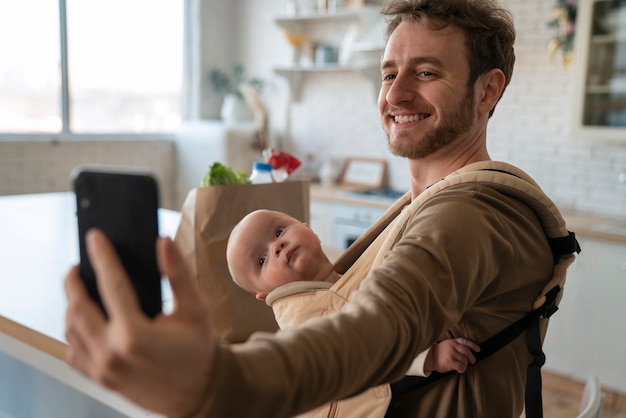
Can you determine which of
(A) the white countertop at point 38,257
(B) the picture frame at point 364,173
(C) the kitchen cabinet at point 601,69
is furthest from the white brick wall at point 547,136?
(A) the white countertop at point 38,257

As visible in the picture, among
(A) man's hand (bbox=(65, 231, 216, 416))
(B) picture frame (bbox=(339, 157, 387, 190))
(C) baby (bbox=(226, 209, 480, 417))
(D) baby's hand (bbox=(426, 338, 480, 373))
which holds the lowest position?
(B) picture frame (bbox=(339, 157, 387, 190))

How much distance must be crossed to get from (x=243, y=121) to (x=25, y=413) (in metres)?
3.90

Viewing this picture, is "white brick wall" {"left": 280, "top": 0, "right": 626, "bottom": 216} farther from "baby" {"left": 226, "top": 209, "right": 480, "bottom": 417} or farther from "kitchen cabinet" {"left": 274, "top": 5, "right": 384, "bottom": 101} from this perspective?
"baby" {"left": 226, "top": 209, "right": 480, "bottom": 417}

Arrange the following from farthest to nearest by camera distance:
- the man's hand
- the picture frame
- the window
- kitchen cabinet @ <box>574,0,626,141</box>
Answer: the picture frame
the window
kitchen cabinet @ <box>574,0,626,141</box>
the man's hand

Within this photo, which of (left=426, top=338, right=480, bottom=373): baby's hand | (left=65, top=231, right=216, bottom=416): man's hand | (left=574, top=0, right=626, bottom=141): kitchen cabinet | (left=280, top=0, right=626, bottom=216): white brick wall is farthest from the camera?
(left=280, top=0, right=626, bottom=216): white brick wall

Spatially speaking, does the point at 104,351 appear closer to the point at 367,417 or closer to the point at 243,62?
the point at 367,417

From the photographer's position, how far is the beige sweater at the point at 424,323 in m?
0.60

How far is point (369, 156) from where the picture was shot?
535 cm

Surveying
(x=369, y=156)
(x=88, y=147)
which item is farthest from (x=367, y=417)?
(x=88, y=147)

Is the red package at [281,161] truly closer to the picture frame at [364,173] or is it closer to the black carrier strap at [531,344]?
the black carrier strap at [531,344]

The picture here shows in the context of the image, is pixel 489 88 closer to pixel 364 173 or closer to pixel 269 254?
pixel 269 254

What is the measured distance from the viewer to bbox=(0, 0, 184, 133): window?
15.7 feet

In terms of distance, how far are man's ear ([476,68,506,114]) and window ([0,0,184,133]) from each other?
4.44 meters

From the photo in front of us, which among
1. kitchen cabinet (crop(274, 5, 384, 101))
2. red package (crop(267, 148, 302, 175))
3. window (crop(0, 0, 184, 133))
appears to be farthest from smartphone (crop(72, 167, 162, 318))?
window (crop(0, 0, 184, 133))
